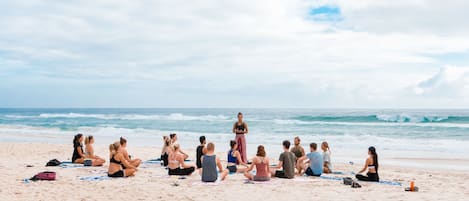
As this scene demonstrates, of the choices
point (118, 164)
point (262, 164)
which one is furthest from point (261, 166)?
point (118, 164)

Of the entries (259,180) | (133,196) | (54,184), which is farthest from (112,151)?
(259,180)

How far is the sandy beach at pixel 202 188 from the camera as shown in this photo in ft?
25.3

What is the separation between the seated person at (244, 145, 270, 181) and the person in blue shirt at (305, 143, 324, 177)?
146 centimetres

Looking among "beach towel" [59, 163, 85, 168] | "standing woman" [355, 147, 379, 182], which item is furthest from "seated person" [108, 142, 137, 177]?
"standing woman" [355, 147, 379, 182]

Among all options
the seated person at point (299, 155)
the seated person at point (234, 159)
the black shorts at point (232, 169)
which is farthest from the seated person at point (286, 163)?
the black shorts at point (232, 169)

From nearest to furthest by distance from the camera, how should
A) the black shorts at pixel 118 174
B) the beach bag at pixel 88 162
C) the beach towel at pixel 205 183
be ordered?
the beach towel at pixel 205 183, the black shorts at pixel 118 174, the beach bag at pixel 88 162

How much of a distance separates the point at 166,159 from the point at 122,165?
2.01 m

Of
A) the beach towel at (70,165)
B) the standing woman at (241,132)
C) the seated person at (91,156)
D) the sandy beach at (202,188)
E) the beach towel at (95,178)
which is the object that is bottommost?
the sandy beach at (202,188)

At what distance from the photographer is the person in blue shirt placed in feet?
33.3

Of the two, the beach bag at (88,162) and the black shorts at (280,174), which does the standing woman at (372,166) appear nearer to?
the black shorts at (280,174)

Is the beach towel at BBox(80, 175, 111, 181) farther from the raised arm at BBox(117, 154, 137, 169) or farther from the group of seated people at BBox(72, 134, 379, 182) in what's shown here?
the raised arm at BBox(117, 154, 137, 169)

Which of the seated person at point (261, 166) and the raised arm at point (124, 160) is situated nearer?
the seated person at point (261, 166)

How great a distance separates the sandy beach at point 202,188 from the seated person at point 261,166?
199mm

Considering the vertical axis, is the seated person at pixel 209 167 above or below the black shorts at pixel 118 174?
above
